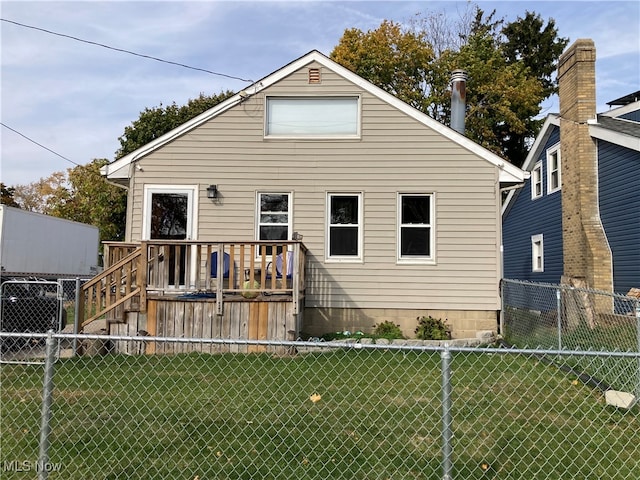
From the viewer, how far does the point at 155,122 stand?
28.4 metres

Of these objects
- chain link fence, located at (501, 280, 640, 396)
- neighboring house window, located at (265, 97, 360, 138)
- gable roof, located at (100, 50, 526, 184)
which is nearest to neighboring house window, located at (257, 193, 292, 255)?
neighboring house window, located at (265, 97, 360, 138)

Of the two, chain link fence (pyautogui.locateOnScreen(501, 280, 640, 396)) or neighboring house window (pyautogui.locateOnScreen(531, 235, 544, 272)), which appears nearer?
chain link fence (pyautogui.locateOnScreen(501, 280, 640, 396))

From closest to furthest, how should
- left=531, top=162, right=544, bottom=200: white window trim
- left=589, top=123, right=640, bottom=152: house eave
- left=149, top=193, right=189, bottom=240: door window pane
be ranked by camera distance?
left=149, top=193, right=189, bottom=240: door window pane < left=589, top=123, right=640, bottom=152: house eave < left=531, top=162, right=544, bottom=200: white window trim

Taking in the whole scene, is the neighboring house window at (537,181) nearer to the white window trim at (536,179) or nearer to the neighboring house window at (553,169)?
the white window trim at (536,179)

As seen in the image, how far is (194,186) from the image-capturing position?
10.5 meters

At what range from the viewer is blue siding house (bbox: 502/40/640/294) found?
1238 cm

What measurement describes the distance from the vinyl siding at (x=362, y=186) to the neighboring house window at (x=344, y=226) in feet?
0.51

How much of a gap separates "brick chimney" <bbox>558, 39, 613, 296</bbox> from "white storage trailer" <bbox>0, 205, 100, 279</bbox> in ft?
52.2

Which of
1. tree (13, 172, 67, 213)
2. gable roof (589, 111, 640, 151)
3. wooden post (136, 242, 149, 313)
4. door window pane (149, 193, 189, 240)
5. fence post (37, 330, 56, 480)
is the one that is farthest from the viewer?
tree (13, 172, 67, 213)

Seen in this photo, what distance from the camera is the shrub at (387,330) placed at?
972 cm

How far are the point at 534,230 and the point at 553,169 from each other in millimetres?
2530

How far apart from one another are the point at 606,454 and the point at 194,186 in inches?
341

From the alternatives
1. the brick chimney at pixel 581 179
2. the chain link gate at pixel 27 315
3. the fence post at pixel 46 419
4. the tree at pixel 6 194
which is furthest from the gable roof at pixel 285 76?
the tree at pixel 6 194

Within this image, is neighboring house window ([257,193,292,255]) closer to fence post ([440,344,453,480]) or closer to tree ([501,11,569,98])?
fence post ([440,344,453,480])
